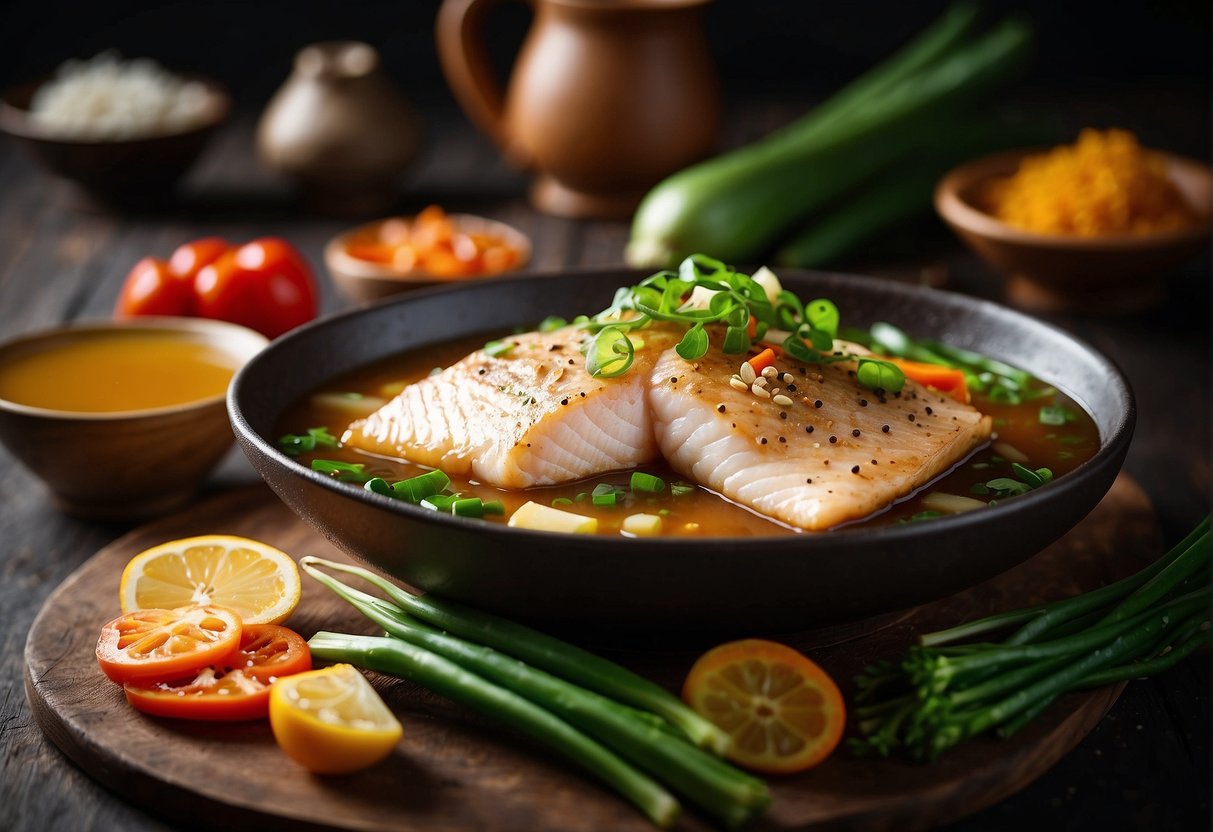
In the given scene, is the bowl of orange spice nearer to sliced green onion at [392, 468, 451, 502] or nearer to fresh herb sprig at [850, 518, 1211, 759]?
fresh herb sprig at [850, 518, 1211, 759]

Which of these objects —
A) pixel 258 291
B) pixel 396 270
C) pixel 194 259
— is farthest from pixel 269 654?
pixel 396 270

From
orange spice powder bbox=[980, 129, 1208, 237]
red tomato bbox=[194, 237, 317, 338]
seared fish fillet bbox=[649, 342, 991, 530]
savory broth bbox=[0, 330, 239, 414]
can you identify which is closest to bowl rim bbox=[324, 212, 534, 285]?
A: red tomato bbox=[194, 237, 317, 338]

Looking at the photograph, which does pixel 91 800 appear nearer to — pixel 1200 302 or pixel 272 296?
pixel 272 296

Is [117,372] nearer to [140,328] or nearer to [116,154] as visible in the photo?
[140,328]

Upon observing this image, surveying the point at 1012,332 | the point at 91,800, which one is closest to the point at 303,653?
the point at 91,800

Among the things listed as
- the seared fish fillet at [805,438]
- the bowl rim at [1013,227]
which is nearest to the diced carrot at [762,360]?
the seared fish fillet at [805,438]
